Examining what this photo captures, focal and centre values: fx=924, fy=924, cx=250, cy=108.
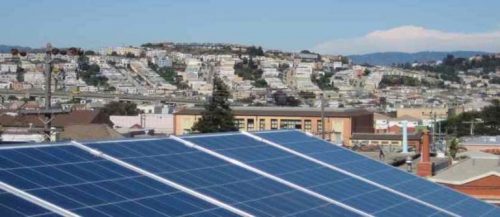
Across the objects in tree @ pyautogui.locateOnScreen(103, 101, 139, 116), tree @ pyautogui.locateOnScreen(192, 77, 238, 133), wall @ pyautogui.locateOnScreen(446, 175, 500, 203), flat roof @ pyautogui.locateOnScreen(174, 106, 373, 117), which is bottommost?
tree @ pyautogui.locateOnScreen(103, 101, 139, 116)

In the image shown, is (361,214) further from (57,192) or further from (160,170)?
(57,192)

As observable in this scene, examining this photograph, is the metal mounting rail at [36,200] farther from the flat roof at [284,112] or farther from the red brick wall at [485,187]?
the flat roof at [284,112]

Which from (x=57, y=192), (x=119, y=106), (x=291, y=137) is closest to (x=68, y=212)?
(x=57, y=192)

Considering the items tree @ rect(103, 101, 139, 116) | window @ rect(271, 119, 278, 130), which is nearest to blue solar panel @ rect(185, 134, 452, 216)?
window @ rect(271, 119, 278, 130)

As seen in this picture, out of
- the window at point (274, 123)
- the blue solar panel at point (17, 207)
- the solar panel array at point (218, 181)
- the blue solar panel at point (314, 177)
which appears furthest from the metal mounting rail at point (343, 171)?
the window at point (274, 123)

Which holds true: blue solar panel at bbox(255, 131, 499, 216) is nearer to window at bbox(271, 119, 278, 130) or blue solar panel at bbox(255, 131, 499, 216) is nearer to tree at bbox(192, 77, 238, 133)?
tree at bbox(192, 77, 238, 133)

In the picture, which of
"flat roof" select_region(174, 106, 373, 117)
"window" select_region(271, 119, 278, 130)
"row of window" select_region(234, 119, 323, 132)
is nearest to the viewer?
"row of window" select_region(234, 119, 323, 132)
